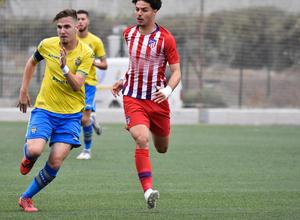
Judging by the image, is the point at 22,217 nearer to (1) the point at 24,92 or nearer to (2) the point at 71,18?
(1) the point at 24,92

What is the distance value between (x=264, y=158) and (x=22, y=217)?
689cm

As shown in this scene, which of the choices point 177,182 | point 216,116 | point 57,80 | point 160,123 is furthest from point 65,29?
point 216,116

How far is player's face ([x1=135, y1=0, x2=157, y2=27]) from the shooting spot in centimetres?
897

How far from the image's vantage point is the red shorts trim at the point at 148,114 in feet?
28.9

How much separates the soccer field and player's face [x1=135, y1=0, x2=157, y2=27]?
6.27ft

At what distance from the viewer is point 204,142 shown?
17.1 m

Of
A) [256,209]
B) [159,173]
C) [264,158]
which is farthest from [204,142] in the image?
[256,209]

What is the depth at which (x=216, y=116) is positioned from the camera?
2339cm

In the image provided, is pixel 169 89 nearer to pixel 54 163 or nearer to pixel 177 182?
pixel 54 163

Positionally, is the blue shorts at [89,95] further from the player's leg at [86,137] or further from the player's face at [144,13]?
the player's face at [144,13]

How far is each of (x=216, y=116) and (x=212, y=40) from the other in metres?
2.81

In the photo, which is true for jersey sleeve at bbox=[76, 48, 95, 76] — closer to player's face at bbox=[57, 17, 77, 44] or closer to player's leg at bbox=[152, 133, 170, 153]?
player's face at bbox=[57, 17, 77, 44]

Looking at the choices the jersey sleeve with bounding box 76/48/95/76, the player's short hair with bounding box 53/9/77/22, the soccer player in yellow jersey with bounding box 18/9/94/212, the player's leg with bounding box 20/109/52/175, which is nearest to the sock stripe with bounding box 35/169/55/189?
the soccer player in yellow jersey with bounding box 18/9/94/212

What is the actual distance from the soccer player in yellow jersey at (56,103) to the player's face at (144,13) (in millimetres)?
639
